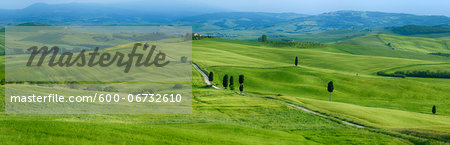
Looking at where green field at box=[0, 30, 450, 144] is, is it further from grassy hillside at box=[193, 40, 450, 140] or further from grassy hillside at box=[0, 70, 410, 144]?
grassy hillside at box=[193, 40, 450, 140]

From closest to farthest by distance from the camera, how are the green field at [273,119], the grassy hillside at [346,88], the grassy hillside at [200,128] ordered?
1. the grassy hillside at [200,128]
2. the green field at [273,119]
3. the grassy hillside at [346,88]

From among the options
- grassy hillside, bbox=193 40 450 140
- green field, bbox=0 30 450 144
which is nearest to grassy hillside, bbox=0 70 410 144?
green field, bbox=0 30 450 144

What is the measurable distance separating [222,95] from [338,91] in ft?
133

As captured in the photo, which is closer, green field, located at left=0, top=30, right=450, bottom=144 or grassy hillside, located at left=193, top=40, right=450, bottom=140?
green field, located at left=0, top=30, right=450, bottom=144

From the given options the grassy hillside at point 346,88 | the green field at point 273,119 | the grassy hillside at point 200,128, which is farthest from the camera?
the grassy hillside at point 346,88

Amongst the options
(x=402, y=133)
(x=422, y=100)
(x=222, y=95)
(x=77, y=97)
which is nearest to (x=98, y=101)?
(x=77, y=97)

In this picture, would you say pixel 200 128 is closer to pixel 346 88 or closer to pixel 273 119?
pixel 273 119

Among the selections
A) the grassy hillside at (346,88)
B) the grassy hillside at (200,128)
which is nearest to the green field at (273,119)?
the grassy hillside at (200,128)

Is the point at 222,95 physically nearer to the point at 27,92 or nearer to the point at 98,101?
the point at 98,101

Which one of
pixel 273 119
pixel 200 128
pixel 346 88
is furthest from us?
pixel 346 88

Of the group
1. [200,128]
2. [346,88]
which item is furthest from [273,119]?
[346,88]

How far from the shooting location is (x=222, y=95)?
65.7m

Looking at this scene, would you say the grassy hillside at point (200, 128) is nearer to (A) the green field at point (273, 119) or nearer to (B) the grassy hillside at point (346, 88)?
(A) the green field at point (273, 119)

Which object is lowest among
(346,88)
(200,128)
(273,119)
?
(346,88)
